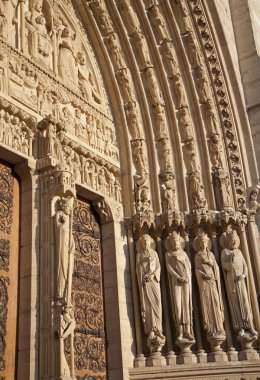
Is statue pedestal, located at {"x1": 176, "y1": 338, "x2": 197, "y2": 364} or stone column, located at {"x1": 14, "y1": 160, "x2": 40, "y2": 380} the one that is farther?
statue pedestal, located at {"x1": 176, "y1": 338, "x2": 197, "y2": 364}

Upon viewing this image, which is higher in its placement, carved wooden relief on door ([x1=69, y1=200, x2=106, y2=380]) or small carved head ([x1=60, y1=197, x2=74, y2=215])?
small carved head ([x1=60, y1=197, x2=74, y2=215])

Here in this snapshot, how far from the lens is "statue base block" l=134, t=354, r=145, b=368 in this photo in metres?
6.45

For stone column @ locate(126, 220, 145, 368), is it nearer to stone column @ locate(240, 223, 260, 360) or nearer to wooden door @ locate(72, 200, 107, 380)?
wooden door @ locate(72, 200, 107, 380)

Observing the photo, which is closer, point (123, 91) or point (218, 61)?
point (123, 91)

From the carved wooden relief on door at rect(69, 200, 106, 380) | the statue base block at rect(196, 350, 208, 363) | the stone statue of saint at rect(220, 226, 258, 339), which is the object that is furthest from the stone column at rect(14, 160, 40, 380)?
the stone statue of saint at rect(220, 226, 258, 339)

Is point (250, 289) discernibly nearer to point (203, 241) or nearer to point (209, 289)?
point (209, 289)

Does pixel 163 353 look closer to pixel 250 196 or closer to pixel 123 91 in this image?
pixel 250 196

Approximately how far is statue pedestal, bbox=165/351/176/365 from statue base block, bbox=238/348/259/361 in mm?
864

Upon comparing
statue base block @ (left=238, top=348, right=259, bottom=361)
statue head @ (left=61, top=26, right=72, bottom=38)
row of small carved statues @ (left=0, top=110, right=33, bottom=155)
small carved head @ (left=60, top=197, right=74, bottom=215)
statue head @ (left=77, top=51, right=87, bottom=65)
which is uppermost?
statue head @ (left=61, top=26, right=72, bottom=38)

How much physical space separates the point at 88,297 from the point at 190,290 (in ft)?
4.53

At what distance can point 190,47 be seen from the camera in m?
8.61

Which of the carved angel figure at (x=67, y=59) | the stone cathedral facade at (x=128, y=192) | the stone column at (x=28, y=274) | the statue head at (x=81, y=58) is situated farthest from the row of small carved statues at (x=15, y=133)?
the statue head at (x=81, y=58)

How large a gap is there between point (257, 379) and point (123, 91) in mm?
4683

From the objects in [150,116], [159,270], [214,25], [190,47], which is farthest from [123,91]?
[159,270]
